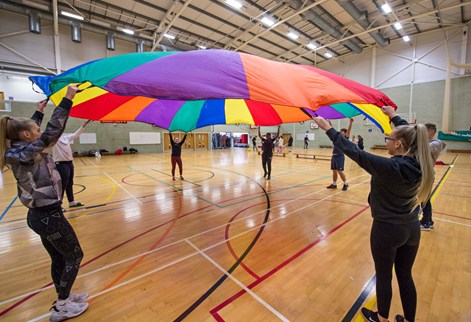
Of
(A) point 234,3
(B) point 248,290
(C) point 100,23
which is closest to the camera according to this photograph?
(B) point 248,290

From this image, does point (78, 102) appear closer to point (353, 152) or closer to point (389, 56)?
point (353, 152)

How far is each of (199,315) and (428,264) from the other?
243 cm

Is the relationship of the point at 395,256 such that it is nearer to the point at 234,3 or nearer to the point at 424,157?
the point at 424,157

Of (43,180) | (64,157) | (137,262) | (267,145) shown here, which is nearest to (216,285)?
(137,262)

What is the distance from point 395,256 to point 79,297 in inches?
92.6

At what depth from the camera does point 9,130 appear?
4.30ft

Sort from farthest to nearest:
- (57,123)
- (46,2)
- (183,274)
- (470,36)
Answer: (470,36)
(46,2)
(183,274)
(57,123)

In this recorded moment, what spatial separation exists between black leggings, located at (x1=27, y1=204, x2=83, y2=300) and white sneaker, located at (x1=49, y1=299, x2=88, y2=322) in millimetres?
54

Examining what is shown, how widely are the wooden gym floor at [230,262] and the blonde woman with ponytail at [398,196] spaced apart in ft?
1.72

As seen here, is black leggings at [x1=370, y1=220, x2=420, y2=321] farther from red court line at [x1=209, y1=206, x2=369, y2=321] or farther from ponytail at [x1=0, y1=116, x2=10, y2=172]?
ponytail at [x1=0, y1=116, x2=10, y2=172]

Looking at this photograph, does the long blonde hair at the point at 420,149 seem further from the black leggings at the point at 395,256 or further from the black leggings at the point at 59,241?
the black leggings at the point at 59,241

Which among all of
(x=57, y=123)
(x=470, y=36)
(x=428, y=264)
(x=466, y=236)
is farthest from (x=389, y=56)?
(x=57, y=123)

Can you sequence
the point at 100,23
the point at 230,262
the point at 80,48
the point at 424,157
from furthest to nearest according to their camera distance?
1. the point at 80,48
2. the point at 100,23
3. the point at 230,262
4. the point at 424,157

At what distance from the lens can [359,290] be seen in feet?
6.17
